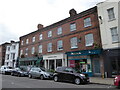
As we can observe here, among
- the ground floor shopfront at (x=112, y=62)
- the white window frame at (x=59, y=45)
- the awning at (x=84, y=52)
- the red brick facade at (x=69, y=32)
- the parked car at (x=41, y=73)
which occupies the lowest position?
the parked car at (x=41, y=73)

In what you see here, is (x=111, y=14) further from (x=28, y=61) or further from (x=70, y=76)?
(x=28, y=61)

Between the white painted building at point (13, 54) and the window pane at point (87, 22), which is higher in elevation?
the window pane at point (87, 22)

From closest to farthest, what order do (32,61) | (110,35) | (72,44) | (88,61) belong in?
(110,35), (88,61), (72,44), (32,61)

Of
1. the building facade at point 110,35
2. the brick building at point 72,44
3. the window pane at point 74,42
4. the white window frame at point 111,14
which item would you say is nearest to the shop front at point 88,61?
the brick building at point 72,44

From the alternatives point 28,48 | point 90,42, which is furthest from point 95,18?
point 28,48

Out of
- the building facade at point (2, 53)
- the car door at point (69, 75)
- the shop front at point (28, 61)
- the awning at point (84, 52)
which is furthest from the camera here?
the building facade at point (2, 53)

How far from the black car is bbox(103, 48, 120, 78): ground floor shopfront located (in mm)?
5066

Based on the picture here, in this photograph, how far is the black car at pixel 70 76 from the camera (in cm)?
1112

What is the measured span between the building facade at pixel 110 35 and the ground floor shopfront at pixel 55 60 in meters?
7.23

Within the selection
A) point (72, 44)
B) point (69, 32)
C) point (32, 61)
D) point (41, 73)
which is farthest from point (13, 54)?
point (41, 73)

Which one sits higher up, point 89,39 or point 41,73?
point 89,39

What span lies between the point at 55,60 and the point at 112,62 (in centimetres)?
1008

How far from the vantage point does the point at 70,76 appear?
1183 cm

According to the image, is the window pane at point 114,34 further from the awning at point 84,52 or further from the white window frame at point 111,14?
the awning at point 84,52
